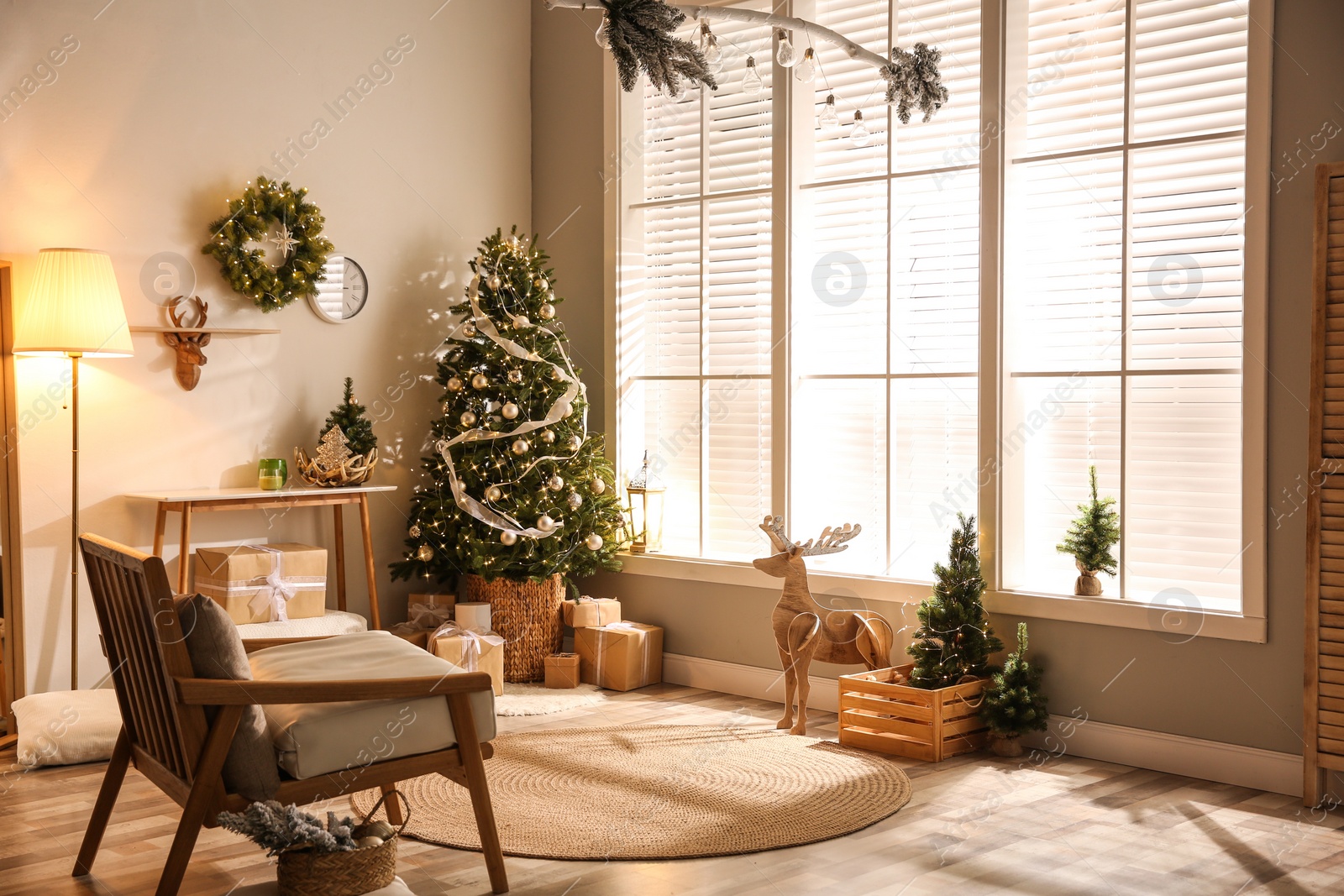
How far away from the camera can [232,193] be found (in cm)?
522

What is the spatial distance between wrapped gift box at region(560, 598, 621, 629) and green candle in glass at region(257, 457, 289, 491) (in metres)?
1.49

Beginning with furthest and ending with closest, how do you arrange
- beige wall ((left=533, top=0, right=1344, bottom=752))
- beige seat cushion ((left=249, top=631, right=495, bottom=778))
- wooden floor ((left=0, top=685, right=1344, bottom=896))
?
1. beige wall ((left=533, top=0, right=1344, bottom=752))
2. wooden floor ((left=0, top=685, right=1344, bottom=896))
3. beige seat cushion ((left=249, top=631, right=495, bottom=778))

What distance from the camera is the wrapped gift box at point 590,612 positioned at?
5746 millimetres

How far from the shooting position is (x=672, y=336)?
5.93 metres

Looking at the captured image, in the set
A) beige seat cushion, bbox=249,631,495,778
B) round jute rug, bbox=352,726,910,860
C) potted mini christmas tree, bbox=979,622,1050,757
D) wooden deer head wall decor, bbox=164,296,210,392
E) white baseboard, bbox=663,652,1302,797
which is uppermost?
wooden deer head wall decor, bbox=164,296,210,392

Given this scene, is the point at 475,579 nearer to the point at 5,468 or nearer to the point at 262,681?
the point at 5,468

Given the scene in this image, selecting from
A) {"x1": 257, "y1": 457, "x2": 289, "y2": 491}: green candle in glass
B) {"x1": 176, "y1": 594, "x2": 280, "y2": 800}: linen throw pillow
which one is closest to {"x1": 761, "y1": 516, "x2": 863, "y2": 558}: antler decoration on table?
{"x1": 257, "y1": 457, "x2": 289, "y2": 491}: green candle in glass

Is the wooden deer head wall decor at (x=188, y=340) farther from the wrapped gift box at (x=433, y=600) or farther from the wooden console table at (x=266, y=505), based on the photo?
the wrapped gift box at (x=433, y=600)

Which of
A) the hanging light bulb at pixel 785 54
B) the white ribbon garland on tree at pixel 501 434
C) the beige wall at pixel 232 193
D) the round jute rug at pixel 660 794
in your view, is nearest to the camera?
the hanging light bulb at pixel 785 54

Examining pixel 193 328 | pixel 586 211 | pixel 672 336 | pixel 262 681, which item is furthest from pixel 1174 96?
pixel 193 328

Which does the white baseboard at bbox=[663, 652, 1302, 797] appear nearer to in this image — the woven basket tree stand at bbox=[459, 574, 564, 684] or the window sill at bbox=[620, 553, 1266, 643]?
the window sill at bbox=[620, 553, 1266, 643]

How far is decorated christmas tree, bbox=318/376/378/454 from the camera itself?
5453 mm

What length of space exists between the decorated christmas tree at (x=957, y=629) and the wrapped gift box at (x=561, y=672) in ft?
5.69

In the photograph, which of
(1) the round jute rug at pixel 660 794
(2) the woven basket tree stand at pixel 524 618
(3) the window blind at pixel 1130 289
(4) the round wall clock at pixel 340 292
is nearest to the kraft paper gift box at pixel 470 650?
(2) the woven basket tree stand at pixel 524 618
